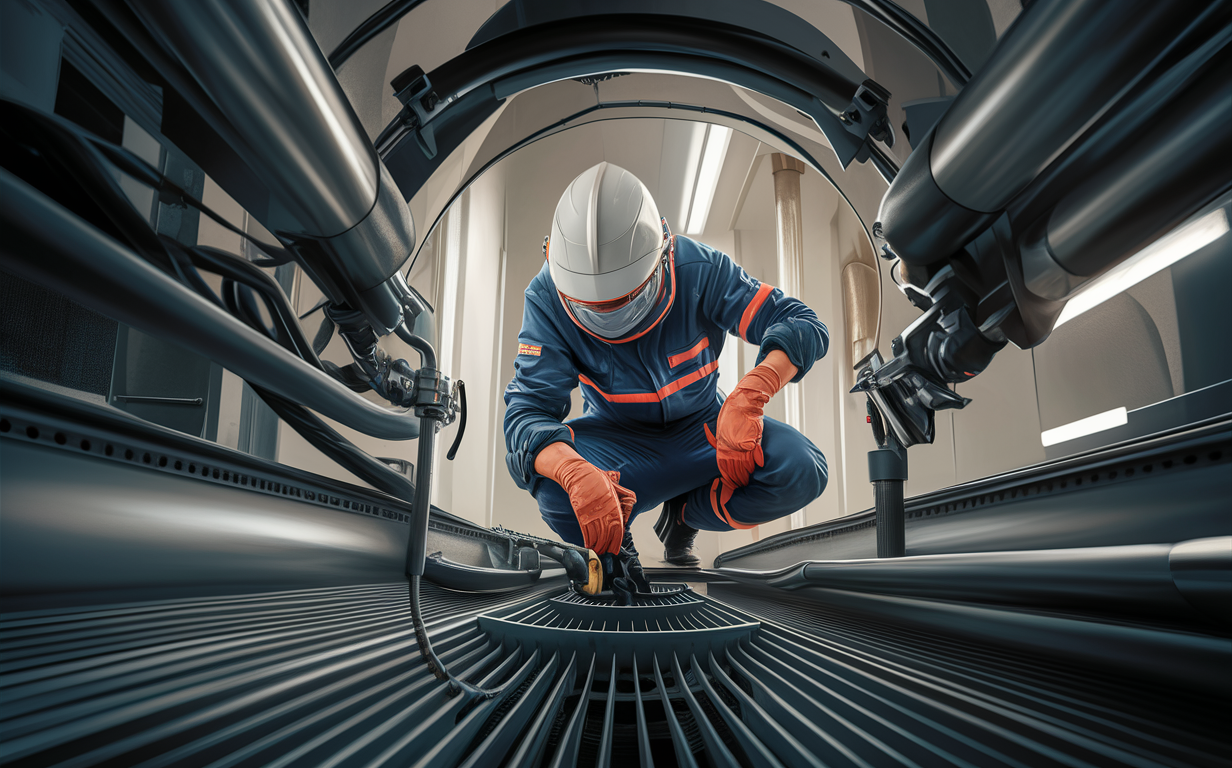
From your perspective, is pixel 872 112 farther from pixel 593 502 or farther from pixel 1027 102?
pixel 593 502

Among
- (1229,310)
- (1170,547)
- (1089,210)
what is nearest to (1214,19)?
(1089,210)

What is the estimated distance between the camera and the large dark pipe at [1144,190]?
66 cm

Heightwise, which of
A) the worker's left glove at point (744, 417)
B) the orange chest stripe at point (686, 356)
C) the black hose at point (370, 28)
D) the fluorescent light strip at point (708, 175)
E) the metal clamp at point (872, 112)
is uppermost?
the fluorescent light strip at point (708, 175)

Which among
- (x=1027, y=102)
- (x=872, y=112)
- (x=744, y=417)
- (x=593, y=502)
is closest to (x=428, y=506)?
(x=1027, y=102)

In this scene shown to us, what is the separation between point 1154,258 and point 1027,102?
3.03 feet

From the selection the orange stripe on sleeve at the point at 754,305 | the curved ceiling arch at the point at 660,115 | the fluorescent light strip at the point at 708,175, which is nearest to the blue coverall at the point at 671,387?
the orange stripe on sleeve at the point at 754,305

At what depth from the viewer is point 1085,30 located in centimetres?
63

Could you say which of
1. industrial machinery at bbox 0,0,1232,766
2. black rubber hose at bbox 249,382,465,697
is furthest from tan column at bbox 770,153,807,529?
black rubber hose at bbox 249,382,465,697

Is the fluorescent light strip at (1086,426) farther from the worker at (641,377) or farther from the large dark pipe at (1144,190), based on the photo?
the worker at (641,377)

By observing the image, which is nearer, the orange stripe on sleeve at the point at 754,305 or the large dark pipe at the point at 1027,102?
the large dark pipe at the point at 1027,102

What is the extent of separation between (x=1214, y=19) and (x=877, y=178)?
1.40 metres

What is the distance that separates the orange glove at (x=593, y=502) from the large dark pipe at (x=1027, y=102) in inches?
55.1

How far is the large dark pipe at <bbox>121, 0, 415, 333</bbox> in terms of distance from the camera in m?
0.60

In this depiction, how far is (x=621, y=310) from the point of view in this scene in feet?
6.92
